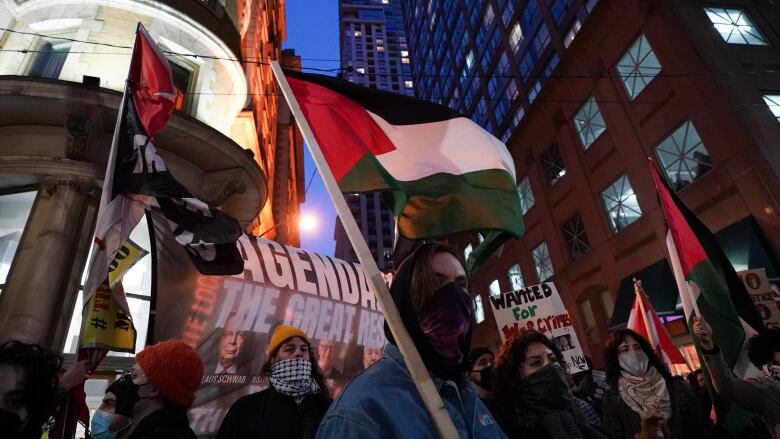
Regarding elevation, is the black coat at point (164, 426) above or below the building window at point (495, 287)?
below

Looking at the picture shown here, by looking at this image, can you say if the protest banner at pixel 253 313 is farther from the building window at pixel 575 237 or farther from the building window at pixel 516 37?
the building window at pixel 516 37

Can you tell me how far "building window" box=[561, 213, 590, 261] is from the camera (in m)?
21.8

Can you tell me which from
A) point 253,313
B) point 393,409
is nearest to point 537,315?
point 253,313

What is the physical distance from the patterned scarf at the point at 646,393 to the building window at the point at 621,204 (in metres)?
15.7

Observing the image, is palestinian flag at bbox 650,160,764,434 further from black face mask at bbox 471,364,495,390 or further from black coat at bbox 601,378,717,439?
black face mask at bbox 471,364,495,390

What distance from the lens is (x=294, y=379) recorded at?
3.35 meters

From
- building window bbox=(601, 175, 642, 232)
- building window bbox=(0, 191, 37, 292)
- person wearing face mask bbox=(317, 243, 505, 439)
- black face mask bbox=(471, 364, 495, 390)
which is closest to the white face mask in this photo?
black face mask bbox=(471, 364, 495, 390)

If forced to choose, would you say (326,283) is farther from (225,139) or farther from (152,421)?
(225,139)

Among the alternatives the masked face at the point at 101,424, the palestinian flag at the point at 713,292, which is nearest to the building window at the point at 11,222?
the masked face at the point at 101,424

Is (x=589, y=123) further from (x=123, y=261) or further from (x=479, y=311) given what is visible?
(x=123, y=261)

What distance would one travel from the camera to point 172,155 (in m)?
8.00

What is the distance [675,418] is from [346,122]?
3943mm

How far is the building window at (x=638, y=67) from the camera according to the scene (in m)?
16.5

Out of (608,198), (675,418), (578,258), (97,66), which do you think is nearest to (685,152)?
(608,198)
